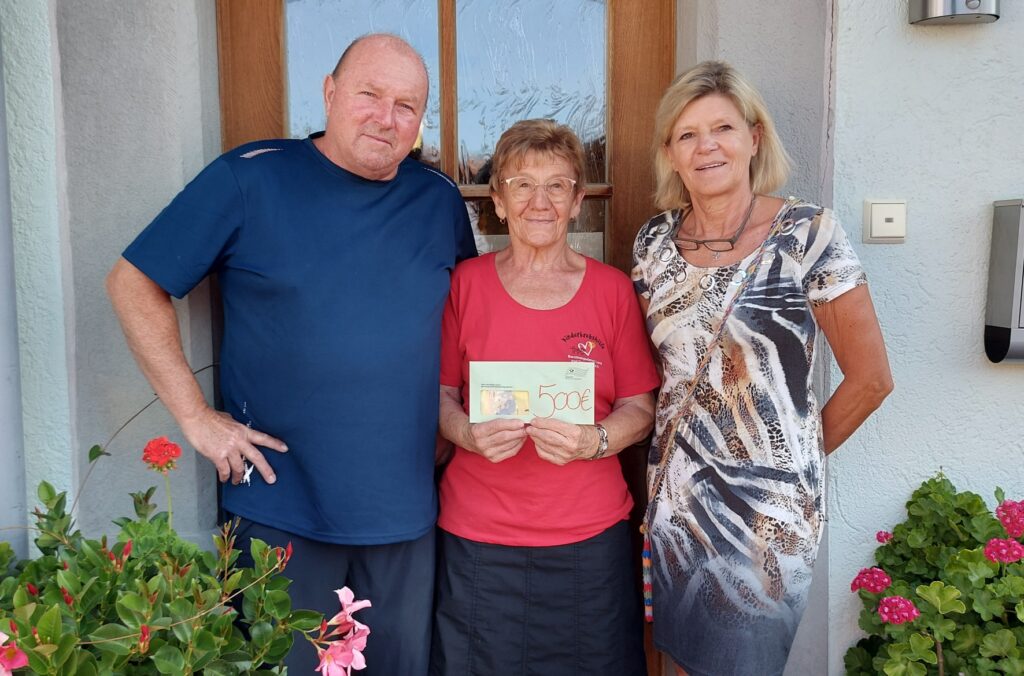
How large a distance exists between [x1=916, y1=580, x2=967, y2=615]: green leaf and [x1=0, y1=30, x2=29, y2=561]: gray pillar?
2431 millimetres

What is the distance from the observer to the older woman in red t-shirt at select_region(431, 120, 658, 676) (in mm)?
2072

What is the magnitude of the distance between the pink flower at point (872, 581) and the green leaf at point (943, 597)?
146 millimetres

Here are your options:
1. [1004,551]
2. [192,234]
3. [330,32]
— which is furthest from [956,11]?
[192,234]

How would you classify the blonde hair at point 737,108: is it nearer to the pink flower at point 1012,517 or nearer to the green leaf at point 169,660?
the pink flower at point 1012,517

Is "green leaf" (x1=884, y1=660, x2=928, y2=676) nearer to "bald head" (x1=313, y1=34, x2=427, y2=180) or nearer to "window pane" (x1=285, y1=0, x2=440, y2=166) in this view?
"bald head" (x1=313, y1=34, x2=427, y2=180)

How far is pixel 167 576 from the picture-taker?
135 cm

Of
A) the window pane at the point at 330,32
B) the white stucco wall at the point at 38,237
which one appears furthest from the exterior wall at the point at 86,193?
the window pane at the point at 330,32

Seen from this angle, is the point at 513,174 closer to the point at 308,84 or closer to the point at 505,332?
the point at 505,332

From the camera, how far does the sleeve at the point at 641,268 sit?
2115 millimetres

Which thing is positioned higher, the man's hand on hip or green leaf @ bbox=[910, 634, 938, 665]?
the man's hand on hip

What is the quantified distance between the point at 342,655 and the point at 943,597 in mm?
1510

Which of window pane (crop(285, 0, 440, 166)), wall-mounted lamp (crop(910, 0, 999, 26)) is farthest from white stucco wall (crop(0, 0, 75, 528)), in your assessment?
wall-mounted lamp (crop(910, 0, 999, 26))

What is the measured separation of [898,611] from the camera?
6.48 ft

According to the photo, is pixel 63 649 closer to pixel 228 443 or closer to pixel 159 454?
pixel 159 454
